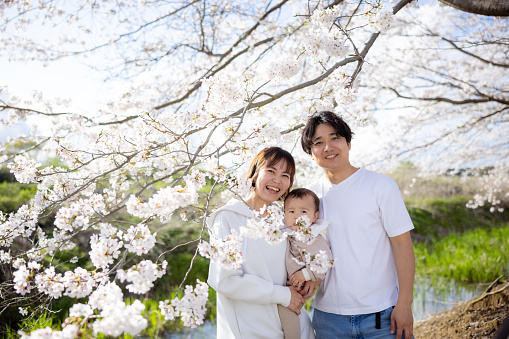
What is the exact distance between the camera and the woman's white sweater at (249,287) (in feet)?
5.46

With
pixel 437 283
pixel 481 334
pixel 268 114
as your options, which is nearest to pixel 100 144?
pixel 268 114

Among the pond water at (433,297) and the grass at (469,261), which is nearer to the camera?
the pond water at (433,297)

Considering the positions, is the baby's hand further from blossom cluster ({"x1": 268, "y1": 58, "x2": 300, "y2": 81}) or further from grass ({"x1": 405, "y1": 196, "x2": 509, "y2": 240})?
grass ({"x1": 405, "y1": 196, "x2": 509, "y2": 240})

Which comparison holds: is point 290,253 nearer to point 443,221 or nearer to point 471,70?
point 471,70

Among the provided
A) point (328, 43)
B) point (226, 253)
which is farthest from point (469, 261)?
point (226, 253)

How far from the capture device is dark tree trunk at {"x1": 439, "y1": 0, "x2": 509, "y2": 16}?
7.11ft

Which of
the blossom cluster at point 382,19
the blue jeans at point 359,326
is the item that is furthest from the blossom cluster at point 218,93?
the blue jeans at point 359,326

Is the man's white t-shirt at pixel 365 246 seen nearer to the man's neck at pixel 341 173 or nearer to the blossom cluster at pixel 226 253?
the man's neck at pixel 341 173

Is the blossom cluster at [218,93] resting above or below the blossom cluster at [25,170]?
above

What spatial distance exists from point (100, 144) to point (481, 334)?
3.00m

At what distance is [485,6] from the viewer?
7.32 ft

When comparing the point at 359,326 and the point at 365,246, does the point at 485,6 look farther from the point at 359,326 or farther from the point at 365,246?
the point at 359,326

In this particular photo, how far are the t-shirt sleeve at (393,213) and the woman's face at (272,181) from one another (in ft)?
1.58

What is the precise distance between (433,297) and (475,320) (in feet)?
7.57
